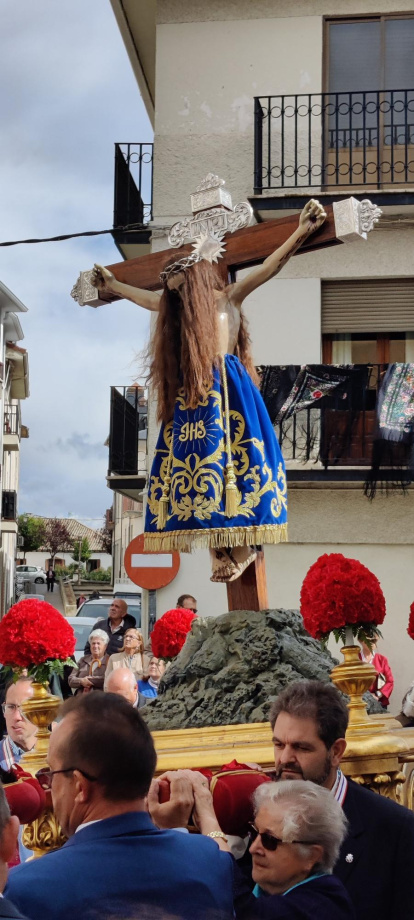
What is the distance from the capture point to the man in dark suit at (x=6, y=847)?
1827 millimetres

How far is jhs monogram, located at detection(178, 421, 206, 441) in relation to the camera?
4566 millimetres

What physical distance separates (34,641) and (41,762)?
1.43 ft

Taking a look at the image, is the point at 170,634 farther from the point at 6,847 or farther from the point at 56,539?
the point at 56,539

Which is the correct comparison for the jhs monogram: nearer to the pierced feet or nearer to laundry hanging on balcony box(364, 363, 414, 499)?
the pierced feet

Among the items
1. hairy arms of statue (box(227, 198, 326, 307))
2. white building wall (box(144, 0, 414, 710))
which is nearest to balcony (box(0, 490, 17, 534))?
white building wall (box(144, 0, 414, 710))

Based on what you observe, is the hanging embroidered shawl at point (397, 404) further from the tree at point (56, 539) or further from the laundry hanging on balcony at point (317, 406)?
the tree at point (56, 539)

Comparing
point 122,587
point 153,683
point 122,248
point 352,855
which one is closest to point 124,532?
point 122,587

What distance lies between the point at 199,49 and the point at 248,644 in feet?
30.1

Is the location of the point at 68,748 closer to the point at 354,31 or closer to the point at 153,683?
the point at 153,683

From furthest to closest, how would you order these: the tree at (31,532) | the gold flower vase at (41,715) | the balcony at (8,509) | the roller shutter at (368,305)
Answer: the tree at (31,532), the balcony at (8,509), the roller shutter at (368,305), the gold flower vase at (41,715)

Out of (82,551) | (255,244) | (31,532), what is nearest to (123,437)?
(255,244)

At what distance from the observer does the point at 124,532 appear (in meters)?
47.0

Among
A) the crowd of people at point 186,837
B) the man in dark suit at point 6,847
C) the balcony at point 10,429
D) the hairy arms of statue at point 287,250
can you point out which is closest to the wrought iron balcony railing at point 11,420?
the balcony at point 10,429

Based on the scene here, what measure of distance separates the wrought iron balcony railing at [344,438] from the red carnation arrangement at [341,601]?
7.00 metres
